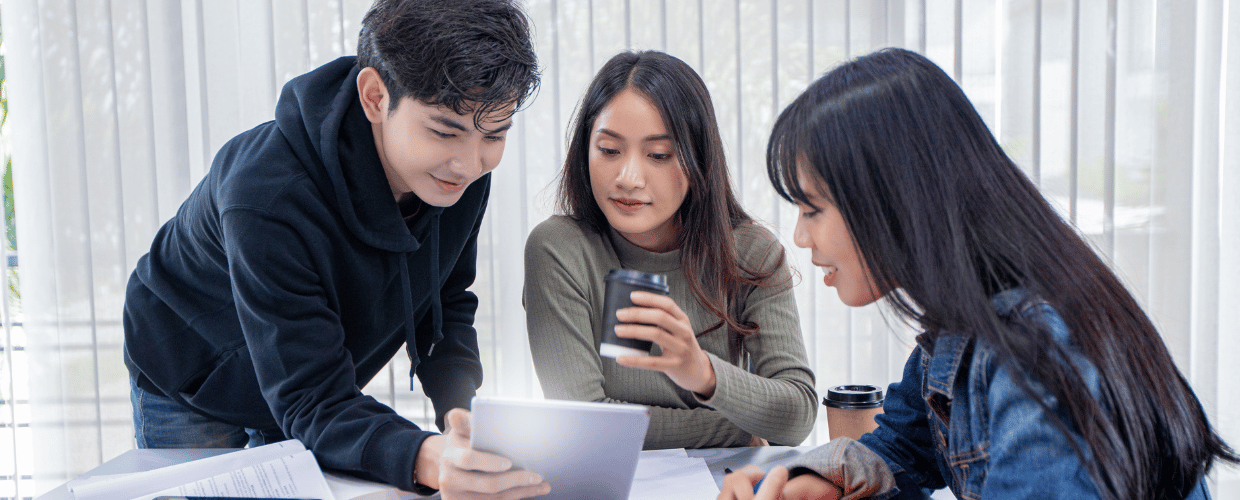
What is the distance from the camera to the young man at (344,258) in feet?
3.40

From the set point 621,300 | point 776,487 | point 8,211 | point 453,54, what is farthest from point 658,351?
point 8,211

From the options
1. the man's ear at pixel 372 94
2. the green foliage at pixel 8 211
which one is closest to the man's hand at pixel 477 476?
the man's ear at pixel 372 94

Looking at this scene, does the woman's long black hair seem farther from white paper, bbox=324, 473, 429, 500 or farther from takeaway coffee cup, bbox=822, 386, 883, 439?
white paper, bbox=324, 473, 429, 500

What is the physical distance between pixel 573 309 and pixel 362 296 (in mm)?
374

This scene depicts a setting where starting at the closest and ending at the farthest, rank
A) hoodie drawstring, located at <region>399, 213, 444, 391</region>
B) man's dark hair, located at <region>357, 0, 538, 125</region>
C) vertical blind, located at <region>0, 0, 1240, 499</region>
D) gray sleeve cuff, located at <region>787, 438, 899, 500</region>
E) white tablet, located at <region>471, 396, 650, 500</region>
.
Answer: white tablet, located at <region>471, 396, 650, 500</region> < gray sleeve cuff, located at <region>787, 438, 899, 500</region> < man's dark hair, located at <region>357, 0, 538, 125</region> < hoodie drawstring, located at <region>399, 213, 444, 391</region> < vertical blind, located at <region>0, 0, 1240, 499</region>

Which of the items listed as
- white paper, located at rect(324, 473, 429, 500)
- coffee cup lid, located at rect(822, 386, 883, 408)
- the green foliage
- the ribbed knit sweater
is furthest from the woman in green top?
the green foliage

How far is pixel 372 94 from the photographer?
1.14 meters

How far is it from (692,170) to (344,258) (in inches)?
24.3

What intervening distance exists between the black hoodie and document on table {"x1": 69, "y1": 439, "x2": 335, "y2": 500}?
0.04 meters

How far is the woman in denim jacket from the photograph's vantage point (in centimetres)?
63

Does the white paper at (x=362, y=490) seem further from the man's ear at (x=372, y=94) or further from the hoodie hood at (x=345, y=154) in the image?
the man's ear at (x=372, y=94)

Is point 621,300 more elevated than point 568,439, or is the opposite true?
point 621,300

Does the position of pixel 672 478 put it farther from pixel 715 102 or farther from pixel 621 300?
pixel 715 102

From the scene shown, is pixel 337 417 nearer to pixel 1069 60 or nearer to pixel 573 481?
pixel 573 481
